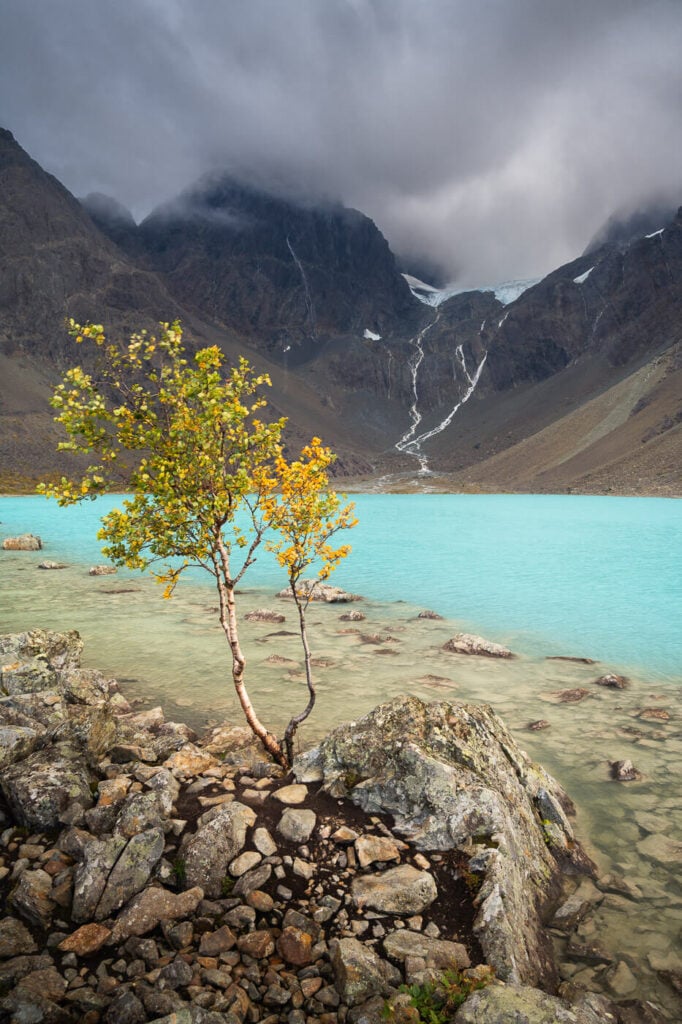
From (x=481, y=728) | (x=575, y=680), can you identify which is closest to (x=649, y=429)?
(x=575, y=680)

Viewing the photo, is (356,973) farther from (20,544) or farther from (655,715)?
(20,544)

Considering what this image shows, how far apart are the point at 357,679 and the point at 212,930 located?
13.8 m

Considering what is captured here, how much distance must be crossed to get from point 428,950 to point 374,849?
156 centimetres

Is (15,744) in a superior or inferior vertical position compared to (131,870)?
superior

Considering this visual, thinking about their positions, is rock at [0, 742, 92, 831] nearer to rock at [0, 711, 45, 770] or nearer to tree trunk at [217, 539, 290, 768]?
rock at [0, 711, 45, 770]

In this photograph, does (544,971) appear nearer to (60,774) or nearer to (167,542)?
(60,774)

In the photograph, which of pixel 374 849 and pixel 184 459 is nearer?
pixel 374 849

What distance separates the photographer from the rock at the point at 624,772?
13.3 m

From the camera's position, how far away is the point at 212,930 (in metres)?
6.79

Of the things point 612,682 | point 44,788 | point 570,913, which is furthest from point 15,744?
point 612,682

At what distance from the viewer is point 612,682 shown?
808 inches

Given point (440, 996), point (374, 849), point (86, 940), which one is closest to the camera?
point (440, 996)

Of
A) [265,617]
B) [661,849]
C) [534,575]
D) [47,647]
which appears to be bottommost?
[534,575]

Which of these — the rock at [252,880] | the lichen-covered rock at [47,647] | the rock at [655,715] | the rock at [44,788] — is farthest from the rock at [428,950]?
the lichen-covered rock at [47,647]
